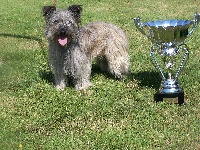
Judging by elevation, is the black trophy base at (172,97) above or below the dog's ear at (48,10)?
below

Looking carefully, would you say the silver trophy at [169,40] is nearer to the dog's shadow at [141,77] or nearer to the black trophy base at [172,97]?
the black trophy base at [172,97]

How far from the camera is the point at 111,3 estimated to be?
47.1ft

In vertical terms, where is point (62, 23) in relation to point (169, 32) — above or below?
above

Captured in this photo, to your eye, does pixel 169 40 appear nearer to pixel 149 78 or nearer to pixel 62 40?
pixel 149 78

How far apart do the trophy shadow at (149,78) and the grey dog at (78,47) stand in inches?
9.9

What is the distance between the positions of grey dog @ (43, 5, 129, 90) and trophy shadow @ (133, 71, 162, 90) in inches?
9.9

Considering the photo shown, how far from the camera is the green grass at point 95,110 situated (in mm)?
4953

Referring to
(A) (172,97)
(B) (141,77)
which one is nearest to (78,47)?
(B) (141,77)

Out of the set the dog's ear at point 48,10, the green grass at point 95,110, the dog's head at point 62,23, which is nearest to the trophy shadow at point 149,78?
the green grass at point 95,110

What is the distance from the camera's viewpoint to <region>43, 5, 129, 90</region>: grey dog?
6.09 meters

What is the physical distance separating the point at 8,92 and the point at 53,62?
870 mm

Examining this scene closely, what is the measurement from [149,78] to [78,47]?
1.34 metres

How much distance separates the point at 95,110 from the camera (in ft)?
18.9

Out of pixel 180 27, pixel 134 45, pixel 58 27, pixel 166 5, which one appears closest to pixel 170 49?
pixel 180 27
